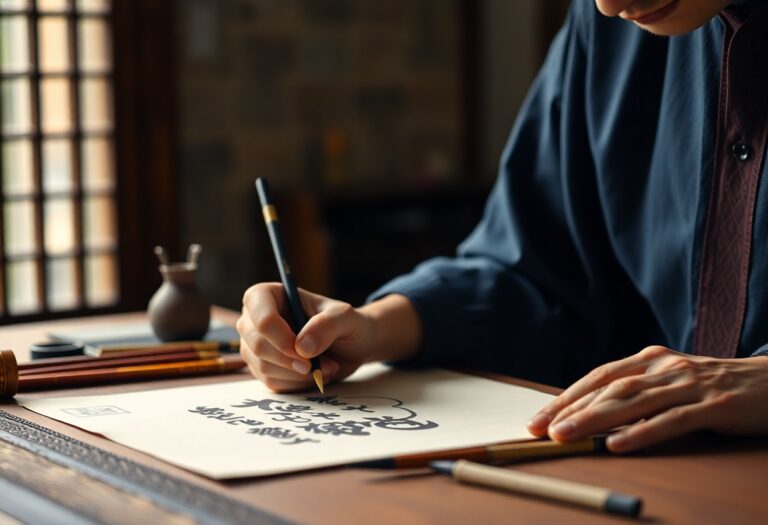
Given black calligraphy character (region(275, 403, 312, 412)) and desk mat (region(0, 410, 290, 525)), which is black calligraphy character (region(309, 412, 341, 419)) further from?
desk mat (region(0, 410, 290, 525))

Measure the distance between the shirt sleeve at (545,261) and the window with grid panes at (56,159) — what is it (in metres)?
2.92

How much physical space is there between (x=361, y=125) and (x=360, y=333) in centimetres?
390

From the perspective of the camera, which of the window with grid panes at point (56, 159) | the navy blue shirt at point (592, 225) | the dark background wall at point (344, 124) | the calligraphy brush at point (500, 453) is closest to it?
the calligraphy brush at point (500, 453)

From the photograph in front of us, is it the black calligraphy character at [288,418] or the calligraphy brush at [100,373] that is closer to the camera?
the black calligraphy character at [288,418]

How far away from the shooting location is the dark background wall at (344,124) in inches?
188

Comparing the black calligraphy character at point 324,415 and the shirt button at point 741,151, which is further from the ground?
the shirt button at point 741,151

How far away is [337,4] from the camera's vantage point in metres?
5.12

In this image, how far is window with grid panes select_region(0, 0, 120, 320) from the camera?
14.1ft

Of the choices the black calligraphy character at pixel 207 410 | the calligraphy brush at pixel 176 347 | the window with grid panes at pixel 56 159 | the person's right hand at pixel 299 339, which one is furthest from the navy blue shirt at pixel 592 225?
the window with grid panes at pixel 56 159

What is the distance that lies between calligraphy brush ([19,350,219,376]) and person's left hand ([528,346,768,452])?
55 cm

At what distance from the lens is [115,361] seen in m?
1.50

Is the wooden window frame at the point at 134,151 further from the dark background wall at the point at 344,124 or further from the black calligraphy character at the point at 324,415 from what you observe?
the black calligraphy character at the point at 324,415

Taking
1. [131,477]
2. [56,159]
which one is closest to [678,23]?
[131,477]

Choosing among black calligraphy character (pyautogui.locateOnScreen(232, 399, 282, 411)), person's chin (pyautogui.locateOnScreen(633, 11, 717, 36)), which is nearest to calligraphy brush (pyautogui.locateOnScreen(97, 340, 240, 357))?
black calligraphy character (pyautogui.locateOnScreen(232, 399, 282, 411))
